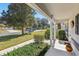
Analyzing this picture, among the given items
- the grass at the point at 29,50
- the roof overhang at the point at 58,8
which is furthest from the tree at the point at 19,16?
the grass at the point at 29,50

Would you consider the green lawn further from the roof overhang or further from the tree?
the roof overhang

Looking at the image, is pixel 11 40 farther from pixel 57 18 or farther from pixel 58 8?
pixel 57 18

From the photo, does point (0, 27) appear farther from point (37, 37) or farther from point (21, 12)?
point (37, 37)

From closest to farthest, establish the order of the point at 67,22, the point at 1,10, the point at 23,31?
the point at 1,10, the point at 23,31, the point at 67,22

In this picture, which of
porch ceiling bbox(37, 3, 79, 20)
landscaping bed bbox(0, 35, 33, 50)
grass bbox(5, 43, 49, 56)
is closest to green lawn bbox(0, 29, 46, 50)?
landscaping bed bbox(0, 35, 33, 50)

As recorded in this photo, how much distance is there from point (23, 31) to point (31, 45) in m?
0.70

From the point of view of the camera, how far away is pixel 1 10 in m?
5.37

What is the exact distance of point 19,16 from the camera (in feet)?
19.6

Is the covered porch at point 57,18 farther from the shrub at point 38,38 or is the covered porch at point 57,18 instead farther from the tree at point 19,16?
the shrub at point 38,38

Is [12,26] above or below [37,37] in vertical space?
above

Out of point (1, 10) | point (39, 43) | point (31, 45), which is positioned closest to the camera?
point (1, 10)

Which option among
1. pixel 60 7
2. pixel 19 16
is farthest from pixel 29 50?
pixel 60 7

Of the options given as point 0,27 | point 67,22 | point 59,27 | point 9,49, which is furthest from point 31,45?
point 67,22

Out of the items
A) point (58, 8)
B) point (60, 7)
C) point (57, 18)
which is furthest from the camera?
point (57, 18)
